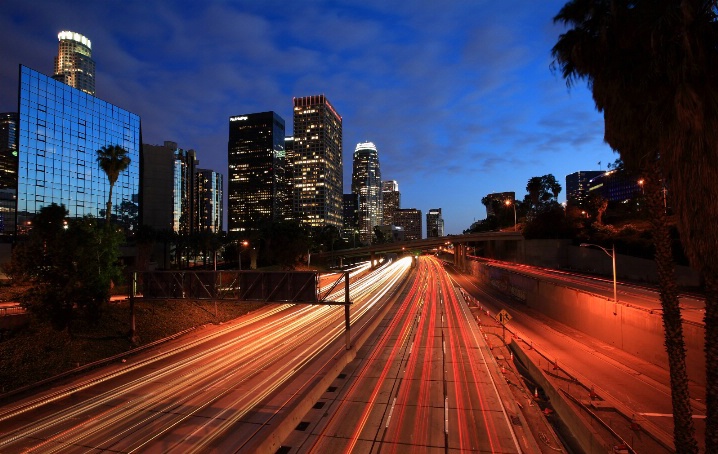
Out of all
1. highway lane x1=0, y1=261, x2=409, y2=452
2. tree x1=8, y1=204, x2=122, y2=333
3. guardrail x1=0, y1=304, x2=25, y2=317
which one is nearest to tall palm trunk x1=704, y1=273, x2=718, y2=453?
highway lane x1=0, y1=261, x2=409, y2=452

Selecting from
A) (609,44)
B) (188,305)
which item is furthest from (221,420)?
(188,305)

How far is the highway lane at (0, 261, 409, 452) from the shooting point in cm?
1548

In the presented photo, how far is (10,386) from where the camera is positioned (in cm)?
2205

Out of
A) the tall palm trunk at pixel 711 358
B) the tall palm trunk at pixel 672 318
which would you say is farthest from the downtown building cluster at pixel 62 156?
the tall palm trunk at pixel 711 358

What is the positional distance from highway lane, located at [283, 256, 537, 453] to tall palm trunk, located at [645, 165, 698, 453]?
6.08 meters

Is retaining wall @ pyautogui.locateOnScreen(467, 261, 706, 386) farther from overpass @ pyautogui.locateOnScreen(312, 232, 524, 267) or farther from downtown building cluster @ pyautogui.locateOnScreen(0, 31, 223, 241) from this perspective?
downtown building cluster @ pyautogui.locateOnScreen(0, 31, 223, 241)

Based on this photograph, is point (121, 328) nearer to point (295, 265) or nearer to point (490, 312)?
point (490, 312)

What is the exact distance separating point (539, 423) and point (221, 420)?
556 inches

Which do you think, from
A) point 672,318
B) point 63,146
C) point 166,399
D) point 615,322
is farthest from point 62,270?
point 63,146

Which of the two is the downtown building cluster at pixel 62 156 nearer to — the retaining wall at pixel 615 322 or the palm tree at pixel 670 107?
the retaining wall at pixel 615 322

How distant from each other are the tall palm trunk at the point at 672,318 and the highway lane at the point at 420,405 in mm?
6084

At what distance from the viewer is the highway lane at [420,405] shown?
47.9ft

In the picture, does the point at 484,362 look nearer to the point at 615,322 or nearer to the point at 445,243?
the point at 615,322

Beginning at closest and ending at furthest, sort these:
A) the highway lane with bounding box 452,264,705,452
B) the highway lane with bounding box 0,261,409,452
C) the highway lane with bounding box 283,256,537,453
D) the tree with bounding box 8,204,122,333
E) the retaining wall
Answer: the highway lane with bounding box 283,256,537,453 < the highway lane with bounding box 0,261,409,452 < the highway lane with bounding box 452,264,705,452 < the retaining wall < the tree with bounding box 8,204,122,333
